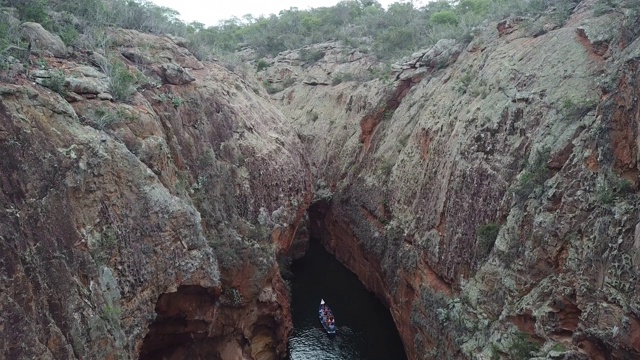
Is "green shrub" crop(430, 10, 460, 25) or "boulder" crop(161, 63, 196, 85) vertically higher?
"green shrub" crop(430, 10, 460, 25)

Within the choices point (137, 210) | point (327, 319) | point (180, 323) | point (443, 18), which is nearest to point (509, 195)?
point (180, 323)

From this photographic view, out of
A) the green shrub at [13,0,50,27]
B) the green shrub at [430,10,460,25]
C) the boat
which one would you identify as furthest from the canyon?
the green shrub at [430,10,460,25]

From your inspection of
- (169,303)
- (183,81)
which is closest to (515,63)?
(183,81)

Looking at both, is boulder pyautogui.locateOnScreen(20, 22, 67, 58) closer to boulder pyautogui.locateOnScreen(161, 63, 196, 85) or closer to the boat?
boulder pyautogui.locateOnScreen(161, 63, 196, 85)

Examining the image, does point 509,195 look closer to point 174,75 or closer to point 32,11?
point 174,75

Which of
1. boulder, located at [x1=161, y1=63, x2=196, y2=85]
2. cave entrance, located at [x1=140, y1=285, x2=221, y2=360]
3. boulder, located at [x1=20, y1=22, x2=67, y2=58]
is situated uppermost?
boulder, located at [x1=161, y1=63, x2=196, y2=85]

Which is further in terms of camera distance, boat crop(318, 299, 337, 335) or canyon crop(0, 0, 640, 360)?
boat crop(318, 299, 337, 335)

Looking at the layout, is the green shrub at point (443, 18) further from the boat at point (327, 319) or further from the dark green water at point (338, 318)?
the boat at point (327, 319)
